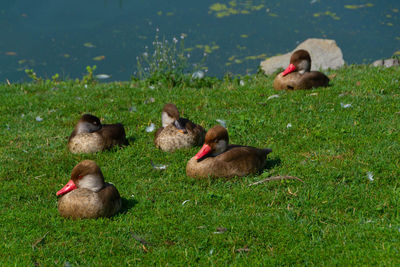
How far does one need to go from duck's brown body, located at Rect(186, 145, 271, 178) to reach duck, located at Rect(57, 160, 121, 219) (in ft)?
4.73

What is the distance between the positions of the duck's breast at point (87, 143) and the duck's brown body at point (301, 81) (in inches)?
222

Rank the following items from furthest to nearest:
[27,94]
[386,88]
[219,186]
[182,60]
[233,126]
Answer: [182,60], [27,94], [386,88], [233,126], [219,186]

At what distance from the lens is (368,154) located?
7.58 metres

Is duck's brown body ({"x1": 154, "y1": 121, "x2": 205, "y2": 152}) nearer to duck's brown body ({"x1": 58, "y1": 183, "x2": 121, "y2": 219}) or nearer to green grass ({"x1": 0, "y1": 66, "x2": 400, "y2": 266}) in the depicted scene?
green grass ({"x1": 0, "y1": 66, "x2": 400, "y2": 266})

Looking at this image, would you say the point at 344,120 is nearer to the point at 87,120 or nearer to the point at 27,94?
the point at 87,120

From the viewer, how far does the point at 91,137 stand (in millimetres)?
8445

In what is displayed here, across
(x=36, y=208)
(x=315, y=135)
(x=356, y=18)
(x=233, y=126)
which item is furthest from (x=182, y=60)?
(x=356, y=18)

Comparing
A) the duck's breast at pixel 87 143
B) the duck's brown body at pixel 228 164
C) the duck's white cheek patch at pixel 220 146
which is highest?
the duck's white cheek patch at pixel 220 146

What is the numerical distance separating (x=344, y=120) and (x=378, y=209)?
12.4 feet

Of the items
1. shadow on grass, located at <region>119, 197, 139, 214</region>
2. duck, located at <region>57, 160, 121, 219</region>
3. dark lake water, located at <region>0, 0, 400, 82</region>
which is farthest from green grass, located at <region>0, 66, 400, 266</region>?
dark lake water, located at <region>0, 0, 400, 82</region>

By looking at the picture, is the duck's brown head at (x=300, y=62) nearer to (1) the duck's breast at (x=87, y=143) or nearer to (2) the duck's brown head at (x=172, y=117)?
(2) the duck's brown head at (x=172, y=117)

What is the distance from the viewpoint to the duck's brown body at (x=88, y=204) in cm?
597

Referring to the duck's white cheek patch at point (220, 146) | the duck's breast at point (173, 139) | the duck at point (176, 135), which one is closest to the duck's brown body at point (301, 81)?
the duck at point (176, 135)

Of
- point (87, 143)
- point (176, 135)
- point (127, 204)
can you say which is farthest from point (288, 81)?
point (127, 204)
